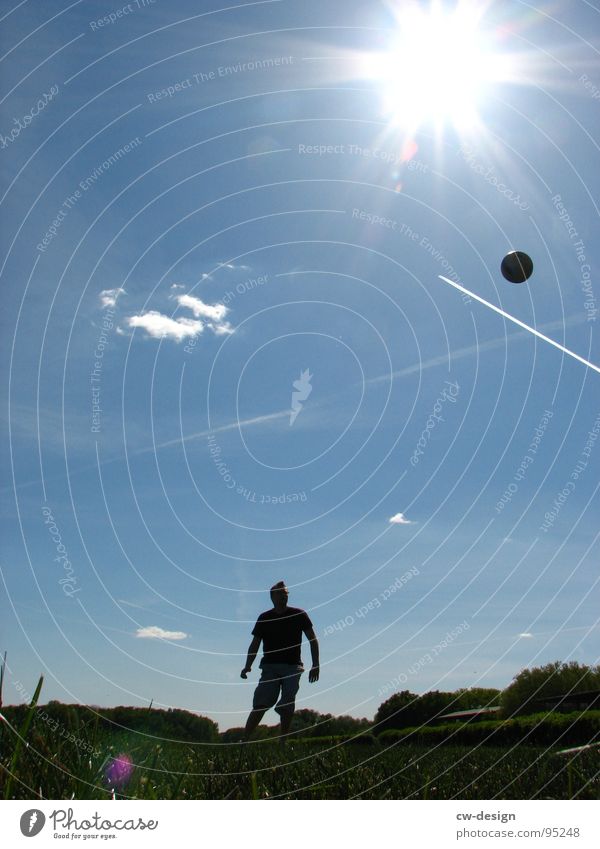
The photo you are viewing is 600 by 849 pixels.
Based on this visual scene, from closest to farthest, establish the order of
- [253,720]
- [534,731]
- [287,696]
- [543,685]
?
[253,720], [287,696], [534,731], [543,685]

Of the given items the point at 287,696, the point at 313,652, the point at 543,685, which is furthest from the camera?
the point at 543,685

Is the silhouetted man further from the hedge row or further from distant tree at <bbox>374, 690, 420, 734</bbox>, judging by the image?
distant tree at <bbox>374, 690, 420, 734</bbox>

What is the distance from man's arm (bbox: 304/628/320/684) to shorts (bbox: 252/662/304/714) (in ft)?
0.64

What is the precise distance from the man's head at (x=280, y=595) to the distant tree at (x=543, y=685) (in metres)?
15.6

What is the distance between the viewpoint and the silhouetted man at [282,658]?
447 inches

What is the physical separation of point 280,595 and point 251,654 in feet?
4.22

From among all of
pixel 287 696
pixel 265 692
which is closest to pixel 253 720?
pixel 265 692

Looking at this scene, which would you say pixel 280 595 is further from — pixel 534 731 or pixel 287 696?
pixel 534 731

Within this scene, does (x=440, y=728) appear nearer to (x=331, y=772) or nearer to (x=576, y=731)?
(x=576, y=731)

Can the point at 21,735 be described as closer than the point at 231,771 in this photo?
Yes

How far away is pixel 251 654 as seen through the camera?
12.1m

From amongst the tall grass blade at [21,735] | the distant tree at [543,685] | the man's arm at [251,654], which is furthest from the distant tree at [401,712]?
the tall grass blade at [21,735]

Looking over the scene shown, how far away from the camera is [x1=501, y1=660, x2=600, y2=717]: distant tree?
2428cm

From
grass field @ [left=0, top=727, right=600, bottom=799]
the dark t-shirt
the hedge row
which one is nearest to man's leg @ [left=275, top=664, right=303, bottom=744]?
the dark t-shirt
